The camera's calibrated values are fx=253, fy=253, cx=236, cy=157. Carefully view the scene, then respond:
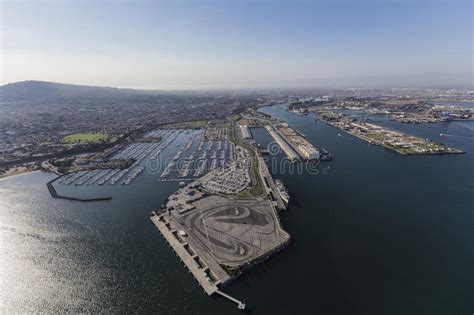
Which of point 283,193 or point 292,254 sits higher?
point 283,193

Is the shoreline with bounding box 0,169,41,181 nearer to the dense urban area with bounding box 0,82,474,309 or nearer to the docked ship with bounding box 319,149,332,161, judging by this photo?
the dense urban area with bounding box 0,82,474,309

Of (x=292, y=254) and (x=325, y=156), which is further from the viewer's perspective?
(x=325, y=156)

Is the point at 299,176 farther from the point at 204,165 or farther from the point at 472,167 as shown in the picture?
the point at 472,167

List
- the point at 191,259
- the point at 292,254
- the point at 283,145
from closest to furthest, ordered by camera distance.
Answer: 1. the point at 191,259
2. the point at 292,254
3. the point at 283,145

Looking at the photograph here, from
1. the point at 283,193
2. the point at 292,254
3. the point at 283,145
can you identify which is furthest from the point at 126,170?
the point at 292,254

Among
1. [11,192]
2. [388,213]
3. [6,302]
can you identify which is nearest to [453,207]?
[388,213]

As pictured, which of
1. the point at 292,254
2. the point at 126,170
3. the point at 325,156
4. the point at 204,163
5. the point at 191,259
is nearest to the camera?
the point at 191,259

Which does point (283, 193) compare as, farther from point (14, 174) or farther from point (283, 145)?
point (14, 174)

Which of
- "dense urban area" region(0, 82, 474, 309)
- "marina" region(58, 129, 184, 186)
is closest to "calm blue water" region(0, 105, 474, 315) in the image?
"dense urban area" region(0, 82, 474, 309)
